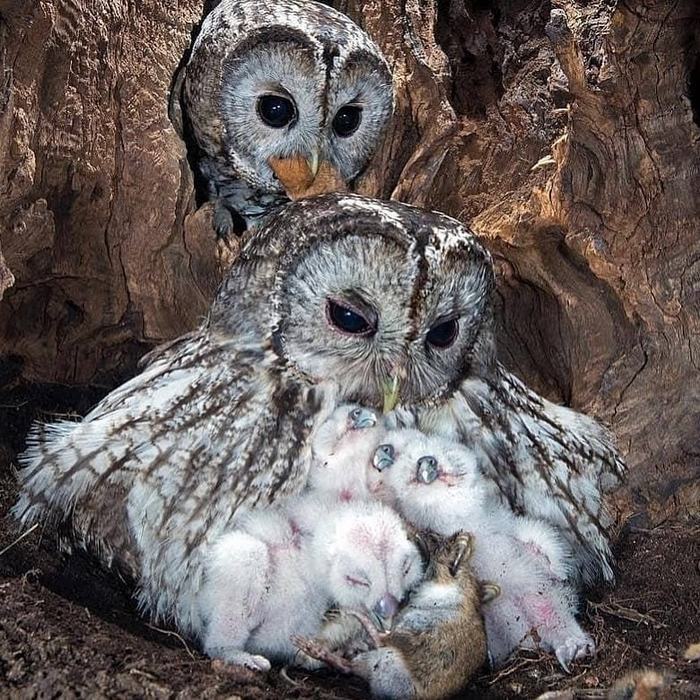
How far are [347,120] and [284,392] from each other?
1652mm

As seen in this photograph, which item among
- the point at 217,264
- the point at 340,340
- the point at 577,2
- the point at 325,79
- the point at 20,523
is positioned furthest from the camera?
the point at 325,79

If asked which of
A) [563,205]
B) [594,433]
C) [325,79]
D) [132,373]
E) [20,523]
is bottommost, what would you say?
[20,523]

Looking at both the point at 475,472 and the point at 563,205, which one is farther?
the point at 563,205

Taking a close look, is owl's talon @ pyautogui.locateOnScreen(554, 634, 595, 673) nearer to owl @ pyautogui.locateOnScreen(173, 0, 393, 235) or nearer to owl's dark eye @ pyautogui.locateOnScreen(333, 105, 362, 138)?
owl @ pyautogui.locateOnScreen(173, 0, 393, 235)

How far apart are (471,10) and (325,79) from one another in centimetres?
65

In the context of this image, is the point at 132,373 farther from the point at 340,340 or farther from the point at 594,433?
the point at 594,433

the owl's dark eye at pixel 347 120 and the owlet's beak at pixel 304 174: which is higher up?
the owl's dark eye at pixel 347 120

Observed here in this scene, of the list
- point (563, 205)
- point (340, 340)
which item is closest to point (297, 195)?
point (563, 205)

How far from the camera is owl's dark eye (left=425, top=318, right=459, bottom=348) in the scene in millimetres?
2398

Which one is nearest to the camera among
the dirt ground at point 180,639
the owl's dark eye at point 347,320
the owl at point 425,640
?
the dirt ground at point 180,639

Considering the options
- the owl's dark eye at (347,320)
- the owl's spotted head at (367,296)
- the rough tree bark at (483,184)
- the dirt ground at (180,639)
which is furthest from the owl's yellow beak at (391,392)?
the rough tree bark at (483,184)

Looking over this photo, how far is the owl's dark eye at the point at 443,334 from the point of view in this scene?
7.87 ft

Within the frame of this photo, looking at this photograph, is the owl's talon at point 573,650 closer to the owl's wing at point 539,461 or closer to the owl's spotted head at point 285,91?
the owl's wing at point 539,461

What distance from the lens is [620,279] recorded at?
2838mm
